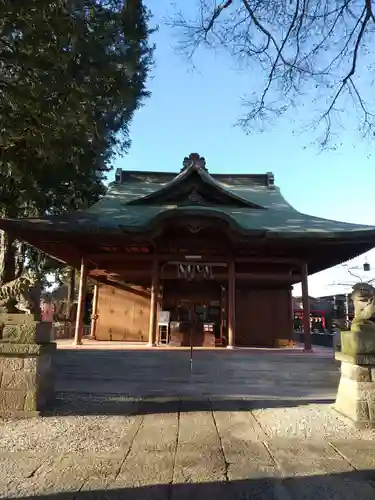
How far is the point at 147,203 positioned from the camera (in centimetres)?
1466

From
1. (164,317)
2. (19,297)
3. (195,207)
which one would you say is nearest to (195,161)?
(195,207)

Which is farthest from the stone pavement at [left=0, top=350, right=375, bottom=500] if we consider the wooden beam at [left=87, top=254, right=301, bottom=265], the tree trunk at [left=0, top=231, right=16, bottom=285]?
the tree trunk at [left=0, top=231, right=16, bottom=285]

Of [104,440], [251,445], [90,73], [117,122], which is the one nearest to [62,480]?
[104,440]

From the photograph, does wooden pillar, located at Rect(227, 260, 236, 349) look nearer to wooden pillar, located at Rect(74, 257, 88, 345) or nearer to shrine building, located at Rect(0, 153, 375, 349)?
shrine building, located at Rect(0, 153, 375, 349)

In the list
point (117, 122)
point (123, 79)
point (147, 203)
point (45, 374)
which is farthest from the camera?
point (147, 203)

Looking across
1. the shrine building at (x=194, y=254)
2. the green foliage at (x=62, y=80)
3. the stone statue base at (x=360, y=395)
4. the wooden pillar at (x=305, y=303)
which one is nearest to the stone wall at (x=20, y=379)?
the stone statue base at (x=360, y=395)

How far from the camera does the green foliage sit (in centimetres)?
696

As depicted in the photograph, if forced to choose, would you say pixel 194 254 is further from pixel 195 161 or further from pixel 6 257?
pixel 6 257

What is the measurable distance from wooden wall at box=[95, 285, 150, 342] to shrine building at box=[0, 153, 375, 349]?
0.04m

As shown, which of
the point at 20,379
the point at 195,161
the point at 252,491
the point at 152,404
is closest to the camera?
the point at 252,491

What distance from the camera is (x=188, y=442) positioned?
429 centimetres

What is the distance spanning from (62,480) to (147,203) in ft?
39.2

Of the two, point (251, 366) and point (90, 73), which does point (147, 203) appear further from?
point (251, 366)

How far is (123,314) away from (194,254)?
→ 4785 millimetres
